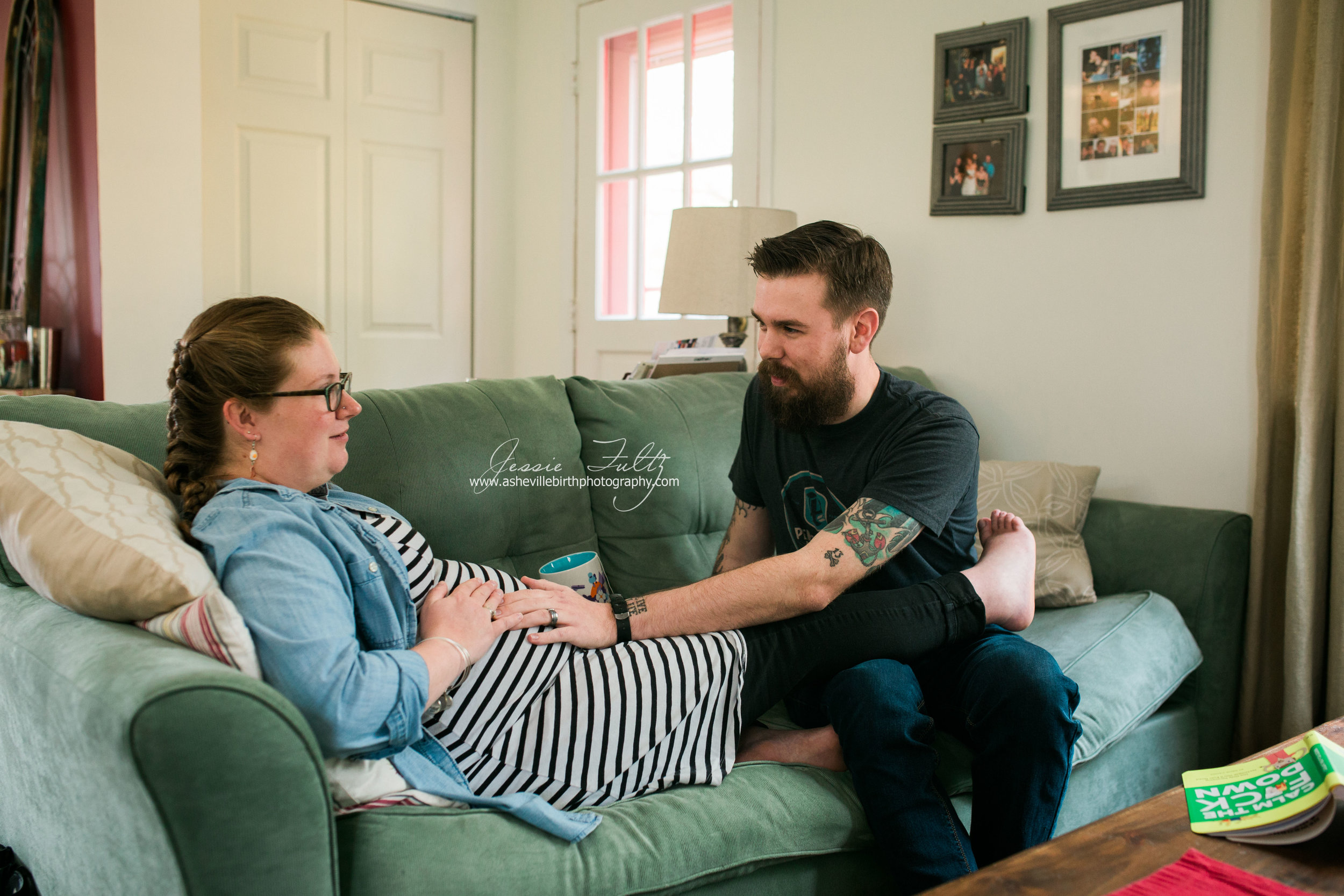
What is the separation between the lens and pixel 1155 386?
233 centimetres

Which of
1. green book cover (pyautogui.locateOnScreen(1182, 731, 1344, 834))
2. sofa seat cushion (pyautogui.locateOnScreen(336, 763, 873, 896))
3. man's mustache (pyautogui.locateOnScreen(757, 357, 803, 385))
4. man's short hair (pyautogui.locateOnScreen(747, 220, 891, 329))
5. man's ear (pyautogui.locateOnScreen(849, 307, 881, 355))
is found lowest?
sofa seat cushion (pyautogui.locateOnScreen(336, 763, 873, 896))

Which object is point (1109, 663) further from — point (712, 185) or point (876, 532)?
point (712, 185)

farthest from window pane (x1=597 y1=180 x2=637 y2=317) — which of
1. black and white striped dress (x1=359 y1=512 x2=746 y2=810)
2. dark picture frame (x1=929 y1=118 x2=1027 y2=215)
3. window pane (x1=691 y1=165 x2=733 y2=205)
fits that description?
black and white striped dress (x1=359 y1=512 x2=746 y2=810)

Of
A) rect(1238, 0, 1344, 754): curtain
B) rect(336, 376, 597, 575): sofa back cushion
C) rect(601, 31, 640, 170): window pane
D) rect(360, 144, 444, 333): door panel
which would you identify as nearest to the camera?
rect(336, 376, 597, 575): sofa back cushion

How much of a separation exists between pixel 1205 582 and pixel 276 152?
10.1ft

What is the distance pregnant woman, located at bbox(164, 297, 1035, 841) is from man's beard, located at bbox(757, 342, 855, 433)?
1.12 feet

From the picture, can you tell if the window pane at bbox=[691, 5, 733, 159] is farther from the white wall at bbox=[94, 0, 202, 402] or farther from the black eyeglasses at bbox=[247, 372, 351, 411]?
the black eyeglasses at bbox=[247, 372, 351, 411]

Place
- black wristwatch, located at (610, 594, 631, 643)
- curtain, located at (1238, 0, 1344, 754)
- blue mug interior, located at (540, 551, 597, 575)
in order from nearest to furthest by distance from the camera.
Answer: black wristwatch, located at (610, 594, 631, 643) < blue mug interior, located at (540, 551, 597, 575) < curtain, located at (1238, 0, 1344, 754)

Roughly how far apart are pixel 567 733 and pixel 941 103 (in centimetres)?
208

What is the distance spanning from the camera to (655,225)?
3486 millimetres

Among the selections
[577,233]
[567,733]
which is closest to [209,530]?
[567,733]

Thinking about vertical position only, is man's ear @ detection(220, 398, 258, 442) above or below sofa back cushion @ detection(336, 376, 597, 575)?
above

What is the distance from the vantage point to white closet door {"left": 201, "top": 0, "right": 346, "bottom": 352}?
3.32 m

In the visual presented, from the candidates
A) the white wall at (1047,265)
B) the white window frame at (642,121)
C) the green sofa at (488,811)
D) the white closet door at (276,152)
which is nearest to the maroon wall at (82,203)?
the white closet door at (276,152)
